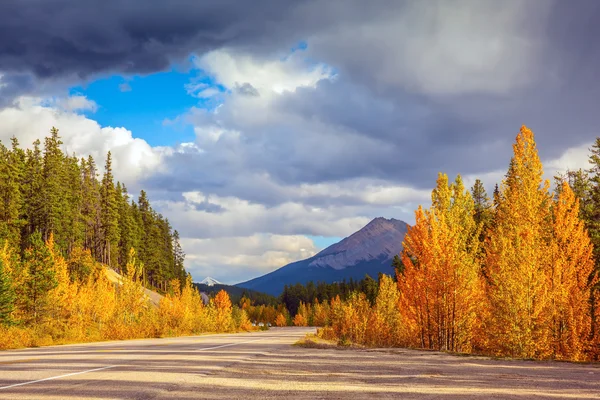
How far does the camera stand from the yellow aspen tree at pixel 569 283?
94.9 feet

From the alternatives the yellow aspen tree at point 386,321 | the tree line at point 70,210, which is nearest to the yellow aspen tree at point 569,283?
the yellow aspen tree at point 386,321

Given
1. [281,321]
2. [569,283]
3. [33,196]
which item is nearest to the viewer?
[569,283]

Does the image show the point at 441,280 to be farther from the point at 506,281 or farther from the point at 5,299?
the point at 5,299

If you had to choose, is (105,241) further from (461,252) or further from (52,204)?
(461,252)

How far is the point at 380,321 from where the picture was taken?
3709cm

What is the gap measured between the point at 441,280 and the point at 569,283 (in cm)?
1059

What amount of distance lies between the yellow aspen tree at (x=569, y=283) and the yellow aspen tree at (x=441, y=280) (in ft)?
20.0

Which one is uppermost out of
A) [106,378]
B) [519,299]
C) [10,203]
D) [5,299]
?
[10,203]

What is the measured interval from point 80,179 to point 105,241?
12.0 metres

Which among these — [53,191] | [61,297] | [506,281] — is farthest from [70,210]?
[506,281]

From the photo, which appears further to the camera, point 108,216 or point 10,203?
point 108,216

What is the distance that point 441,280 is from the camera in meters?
25.1

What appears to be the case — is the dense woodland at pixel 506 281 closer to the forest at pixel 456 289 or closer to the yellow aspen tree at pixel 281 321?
the forest at pixel 456 289

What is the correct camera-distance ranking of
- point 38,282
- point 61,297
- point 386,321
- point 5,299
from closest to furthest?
point 5,299 < point 38,282 < point 61,297 < point 386,321
